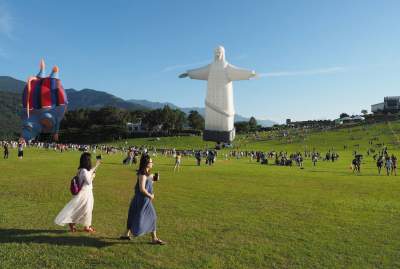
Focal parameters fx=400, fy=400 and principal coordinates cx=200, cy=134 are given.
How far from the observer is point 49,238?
969 centimetres

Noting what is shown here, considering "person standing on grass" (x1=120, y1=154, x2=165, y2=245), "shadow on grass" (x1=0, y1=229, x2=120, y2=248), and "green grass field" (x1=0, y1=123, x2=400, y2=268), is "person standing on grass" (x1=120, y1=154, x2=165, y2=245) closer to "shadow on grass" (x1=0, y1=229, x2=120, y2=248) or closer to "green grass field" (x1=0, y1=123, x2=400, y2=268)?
"green grass field" (x1=0, y1=123, x2=400, y2=268)

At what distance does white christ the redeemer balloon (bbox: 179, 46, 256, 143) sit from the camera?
2128cm

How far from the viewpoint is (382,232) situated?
11055 millimetres

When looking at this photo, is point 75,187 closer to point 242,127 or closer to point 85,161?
point 85,161

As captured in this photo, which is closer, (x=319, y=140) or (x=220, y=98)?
(x=220, y=98)

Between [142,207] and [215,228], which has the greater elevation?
[142,207]

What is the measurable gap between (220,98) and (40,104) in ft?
37.4

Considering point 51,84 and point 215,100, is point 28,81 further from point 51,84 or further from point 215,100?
Result: point 215,100

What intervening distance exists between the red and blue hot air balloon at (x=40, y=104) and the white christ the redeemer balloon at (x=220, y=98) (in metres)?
10.0

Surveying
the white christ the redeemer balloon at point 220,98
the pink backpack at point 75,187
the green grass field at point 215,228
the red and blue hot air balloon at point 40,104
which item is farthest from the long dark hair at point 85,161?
the red and blue hot air balloon at point 40,104

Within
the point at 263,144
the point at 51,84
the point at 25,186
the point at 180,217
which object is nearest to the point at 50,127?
the point at 51,84

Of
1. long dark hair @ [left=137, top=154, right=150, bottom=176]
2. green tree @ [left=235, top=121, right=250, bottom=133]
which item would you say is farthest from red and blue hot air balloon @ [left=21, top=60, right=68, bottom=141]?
green tree @ [left=235, top=121, right=250, bottom=133]

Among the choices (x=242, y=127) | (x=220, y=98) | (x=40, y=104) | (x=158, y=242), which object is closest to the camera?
(x=158, y=242)

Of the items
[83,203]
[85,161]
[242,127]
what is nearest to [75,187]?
[83,203]
